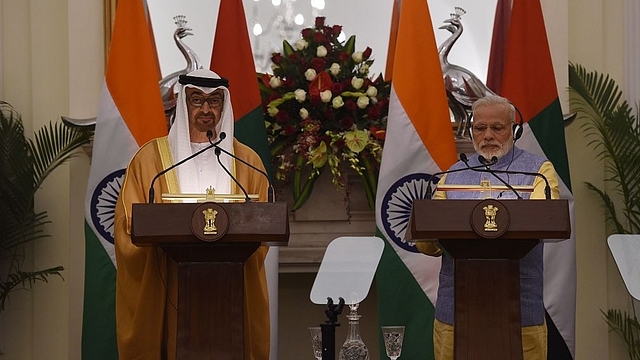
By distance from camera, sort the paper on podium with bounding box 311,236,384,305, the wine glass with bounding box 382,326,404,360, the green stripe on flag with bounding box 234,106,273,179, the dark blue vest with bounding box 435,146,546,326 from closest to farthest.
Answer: the wine glass with bounding box 382,326,404,360
the dark blue vest with bounding box 435,146,546,326
the paper on podium with bounding box 311,236,384,305
the green stripe on flag with bounding box 234,106,273,179

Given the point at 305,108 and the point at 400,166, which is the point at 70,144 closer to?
the point at 305,108

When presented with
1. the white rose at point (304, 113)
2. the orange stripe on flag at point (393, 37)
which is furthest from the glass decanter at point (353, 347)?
the orange stripe on flag at point (393, 37)

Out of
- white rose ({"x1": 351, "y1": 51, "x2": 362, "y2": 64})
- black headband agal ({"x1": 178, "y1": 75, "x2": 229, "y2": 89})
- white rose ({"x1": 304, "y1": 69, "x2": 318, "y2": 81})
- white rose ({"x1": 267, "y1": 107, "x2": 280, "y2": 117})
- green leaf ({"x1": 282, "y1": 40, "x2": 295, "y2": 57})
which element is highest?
green leaf ({"x1": 282, "y1": 40, "x2": 295, "y2": 57})

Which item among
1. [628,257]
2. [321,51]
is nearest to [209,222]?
[628,257]

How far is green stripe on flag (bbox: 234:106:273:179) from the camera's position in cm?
584

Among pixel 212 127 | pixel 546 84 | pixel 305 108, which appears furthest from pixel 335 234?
pixel 212 127

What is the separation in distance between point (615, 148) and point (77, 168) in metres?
Answer: 3.21

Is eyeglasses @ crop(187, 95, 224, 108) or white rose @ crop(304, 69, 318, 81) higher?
white rose @ crop(304, 69, 318, 81)

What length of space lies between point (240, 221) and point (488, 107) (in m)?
1.26

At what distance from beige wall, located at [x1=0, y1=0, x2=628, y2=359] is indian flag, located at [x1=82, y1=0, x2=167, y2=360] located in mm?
661

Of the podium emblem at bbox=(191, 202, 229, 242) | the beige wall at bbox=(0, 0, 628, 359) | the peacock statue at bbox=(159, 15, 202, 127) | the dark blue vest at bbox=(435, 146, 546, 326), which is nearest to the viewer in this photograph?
the podium emblem at bbox=(191, 202, 229, 242)

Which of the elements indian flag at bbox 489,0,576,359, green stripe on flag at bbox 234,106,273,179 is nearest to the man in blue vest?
indian flag at bbox 489,0,576,359

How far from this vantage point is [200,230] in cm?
378

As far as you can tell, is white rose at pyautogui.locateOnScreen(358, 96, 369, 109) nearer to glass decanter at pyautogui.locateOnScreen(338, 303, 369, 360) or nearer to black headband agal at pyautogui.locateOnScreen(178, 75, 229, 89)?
black headband agal at pyautogui.locateOnScreen(178, 75, 229, 89)
